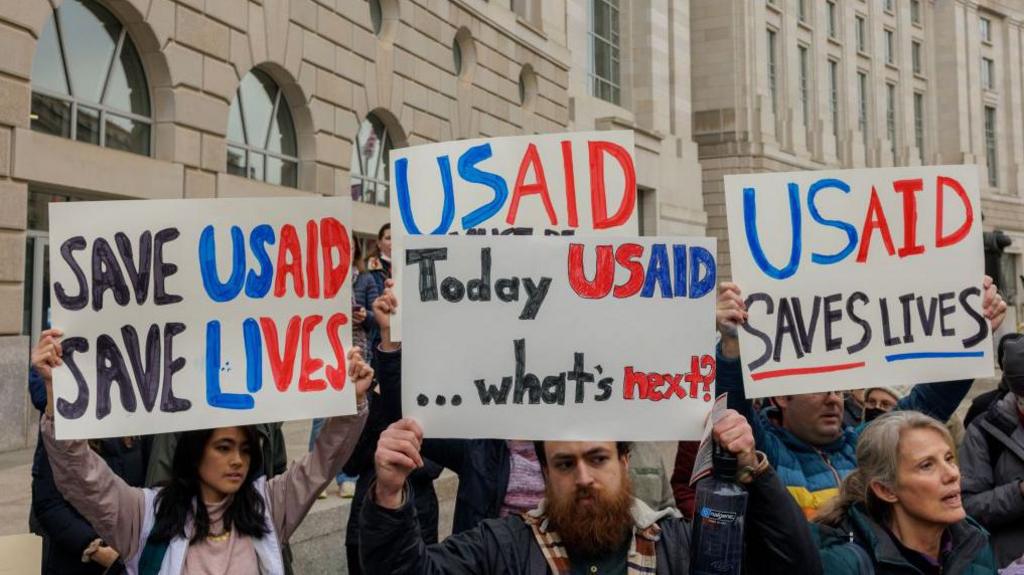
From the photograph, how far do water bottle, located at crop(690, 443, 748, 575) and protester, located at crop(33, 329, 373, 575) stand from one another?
1.26 meters

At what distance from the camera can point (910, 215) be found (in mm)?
3465

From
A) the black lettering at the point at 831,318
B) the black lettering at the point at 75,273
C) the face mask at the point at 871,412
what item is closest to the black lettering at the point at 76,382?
the black lettering at the point at 75,273

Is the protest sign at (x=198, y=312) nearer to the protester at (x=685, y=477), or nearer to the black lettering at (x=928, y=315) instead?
the protester at (x=685, y=477)

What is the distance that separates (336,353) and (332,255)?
12.1 inches

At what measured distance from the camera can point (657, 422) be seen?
8.51ft

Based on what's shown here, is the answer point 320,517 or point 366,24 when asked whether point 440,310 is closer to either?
point 320,517

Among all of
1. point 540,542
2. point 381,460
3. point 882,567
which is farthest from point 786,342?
point 381,460

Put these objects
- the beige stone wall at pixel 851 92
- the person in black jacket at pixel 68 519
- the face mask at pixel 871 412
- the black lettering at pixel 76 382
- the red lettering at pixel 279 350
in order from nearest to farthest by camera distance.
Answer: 1. the black lettering at pixel 76 382
2. the red lettering at pixel 279 350
3. the person in black jacket at pixel 68 519
4. the face mask at pixel 871 412
5. the beige stone wall at pixel 851 92

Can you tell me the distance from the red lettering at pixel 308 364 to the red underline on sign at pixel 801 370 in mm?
1305

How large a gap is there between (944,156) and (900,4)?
23.4 feet

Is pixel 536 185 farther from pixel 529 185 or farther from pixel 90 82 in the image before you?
pixel 90 82

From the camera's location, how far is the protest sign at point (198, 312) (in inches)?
116

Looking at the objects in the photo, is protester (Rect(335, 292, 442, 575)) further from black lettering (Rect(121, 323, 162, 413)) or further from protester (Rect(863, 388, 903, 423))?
protester (Rect(863, 388, 903, 423))

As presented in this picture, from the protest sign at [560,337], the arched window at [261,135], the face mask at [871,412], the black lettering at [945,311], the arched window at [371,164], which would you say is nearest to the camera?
the protest sign at [560,337]
